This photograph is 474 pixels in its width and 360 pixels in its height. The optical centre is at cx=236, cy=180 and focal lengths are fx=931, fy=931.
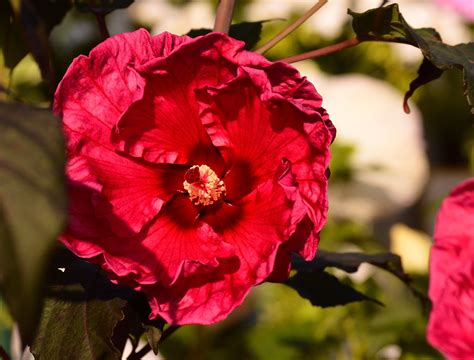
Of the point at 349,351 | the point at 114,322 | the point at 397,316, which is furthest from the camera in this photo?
the point at 349,351

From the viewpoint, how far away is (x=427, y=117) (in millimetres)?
5500

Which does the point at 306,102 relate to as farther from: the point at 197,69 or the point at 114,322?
the point at 114,322

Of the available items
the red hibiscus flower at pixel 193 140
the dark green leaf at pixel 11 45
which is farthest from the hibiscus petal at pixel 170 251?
the dark green leaf at pixel 11 45

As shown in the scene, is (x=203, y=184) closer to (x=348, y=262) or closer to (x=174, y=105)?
(x=174, y=105)

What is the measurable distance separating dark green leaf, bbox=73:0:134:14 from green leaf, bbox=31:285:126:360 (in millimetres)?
294

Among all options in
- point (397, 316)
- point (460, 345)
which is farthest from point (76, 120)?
point (397, 316)

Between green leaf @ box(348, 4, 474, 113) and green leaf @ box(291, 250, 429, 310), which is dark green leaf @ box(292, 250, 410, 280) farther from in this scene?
green leaf @ box(348, 4, 474, 113)

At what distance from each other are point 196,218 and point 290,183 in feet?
0.44

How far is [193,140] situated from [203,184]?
4cm

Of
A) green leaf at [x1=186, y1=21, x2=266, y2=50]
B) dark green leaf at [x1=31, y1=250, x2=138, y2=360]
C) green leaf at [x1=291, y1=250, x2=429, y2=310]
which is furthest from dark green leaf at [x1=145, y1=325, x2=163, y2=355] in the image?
green leaf at [x1=186, y1=21, x2=266, y2=50]

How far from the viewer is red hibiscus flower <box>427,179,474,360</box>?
24.9 inches

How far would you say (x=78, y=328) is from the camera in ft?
2.49

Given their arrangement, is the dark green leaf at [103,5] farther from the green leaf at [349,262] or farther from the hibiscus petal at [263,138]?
the green leaf at [349,262]

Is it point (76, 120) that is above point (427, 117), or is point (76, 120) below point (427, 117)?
above
